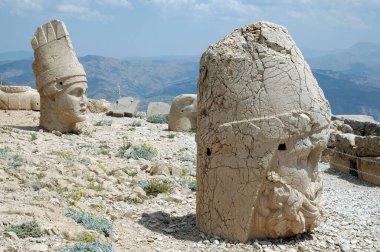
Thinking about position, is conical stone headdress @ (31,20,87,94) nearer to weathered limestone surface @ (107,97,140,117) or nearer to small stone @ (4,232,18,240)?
weathered limestone surface @ (107,97,140,117)

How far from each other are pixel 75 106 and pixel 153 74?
175035mm

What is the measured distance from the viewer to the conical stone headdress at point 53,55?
12.0 m

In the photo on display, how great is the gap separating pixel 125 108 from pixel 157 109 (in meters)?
1.69

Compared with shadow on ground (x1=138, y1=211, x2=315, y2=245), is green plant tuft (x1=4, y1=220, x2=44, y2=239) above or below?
above

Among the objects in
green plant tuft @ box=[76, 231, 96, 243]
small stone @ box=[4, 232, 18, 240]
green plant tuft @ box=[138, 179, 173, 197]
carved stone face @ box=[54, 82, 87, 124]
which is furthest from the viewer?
carved stone face @ box=[54, 82, 87, 124]

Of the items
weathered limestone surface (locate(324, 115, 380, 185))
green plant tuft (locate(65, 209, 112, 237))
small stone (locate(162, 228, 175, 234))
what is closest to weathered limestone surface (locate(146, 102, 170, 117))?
weathered limestone surface (locate(324, 115, 380, 185))

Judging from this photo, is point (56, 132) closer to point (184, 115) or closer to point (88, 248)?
point (184, 115)

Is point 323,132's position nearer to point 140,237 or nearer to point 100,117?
point 140,237

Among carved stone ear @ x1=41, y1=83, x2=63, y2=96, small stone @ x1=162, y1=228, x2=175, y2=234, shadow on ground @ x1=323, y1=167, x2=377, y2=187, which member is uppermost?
carved stone ear @ x1=41, y1=83, x2=63, y2=96

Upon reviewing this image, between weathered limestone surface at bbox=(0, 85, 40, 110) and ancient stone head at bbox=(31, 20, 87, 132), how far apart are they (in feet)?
15.2

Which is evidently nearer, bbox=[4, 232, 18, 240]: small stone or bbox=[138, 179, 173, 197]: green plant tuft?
bbox=[4, 232, 18, 240]: small stone

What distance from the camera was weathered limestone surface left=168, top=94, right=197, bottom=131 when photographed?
14164 mm

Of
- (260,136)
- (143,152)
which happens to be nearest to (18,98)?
(143,152)

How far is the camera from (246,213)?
518 cm
